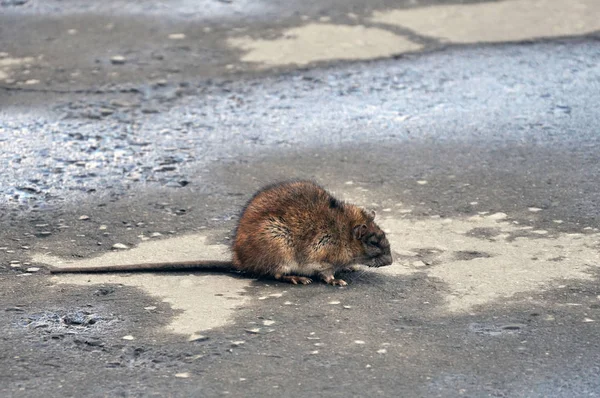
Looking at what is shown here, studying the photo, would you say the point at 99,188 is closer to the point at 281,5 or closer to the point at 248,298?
the point at 248,298

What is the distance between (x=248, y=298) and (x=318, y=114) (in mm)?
3277

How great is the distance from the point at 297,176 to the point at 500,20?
391 centimetres

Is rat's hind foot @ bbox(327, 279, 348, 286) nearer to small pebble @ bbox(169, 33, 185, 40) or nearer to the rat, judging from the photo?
the rat

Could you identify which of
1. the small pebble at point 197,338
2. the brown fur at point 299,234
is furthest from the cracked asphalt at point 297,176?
the brown fur at point 299,234

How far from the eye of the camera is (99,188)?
260 inches

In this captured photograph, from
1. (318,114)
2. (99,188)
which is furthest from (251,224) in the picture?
(318,114)

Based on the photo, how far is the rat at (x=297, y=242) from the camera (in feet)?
16.9

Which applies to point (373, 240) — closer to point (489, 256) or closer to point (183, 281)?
point (489, 256)

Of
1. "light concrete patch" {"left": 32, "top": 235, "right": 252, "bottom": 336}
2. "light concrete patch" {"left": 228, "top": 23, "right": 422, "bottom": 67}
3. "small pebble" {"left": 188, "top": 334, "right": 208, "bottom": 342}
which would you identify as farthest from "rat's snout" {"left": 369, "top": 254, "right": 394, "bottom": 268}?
"light concrete patch" {"left": 228, "top": 23, "right": 422, "bottom": 67}

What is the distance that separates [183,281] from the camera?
5.17 metres

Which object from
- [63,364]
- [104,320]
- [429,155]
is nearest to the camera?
[63,364]

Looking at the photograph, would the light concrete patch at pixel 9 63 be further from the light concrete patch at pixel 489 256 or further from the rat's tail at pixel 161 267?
the light concrete patch at pixel 489 256

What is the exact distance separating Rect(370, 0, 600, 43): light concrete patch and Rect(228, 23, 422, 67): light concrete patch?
332 millimetres

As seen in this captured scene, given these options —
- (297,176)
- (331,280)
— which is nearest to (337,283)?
(331,280)
